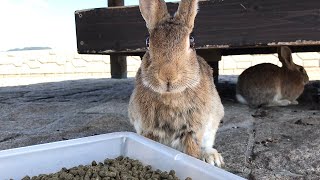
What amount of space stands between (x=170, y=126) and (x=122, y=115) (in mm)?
1030

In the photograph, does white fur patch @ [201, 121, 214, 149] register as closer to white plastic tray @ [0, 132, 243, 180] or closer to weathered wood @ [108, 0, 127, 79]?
white plastic tray @ [0, 132, 243, 180]

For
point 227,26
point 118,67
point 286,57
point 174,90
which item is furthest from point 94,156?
point 118,67

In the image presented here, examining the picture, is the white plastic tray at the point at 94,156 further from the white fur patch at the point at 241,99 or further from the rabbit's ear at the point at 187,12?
the white fur patch at the point at 241,99

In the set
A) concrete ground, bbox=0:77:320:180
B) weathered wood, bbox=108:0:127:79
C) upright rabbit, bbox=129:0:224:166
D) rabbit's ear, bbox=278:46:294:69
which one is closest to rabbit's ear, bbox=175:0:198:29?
upright rabbit, bbox=129:0:224:166

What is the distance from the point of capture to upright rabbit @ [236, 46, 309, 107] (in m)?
3.16

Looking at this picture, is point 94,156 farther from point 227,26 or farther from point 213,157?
point 227,26

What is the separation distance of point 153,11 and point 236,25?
1.01 metres

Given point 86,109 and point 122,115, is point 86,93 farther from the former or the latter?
point 122,115

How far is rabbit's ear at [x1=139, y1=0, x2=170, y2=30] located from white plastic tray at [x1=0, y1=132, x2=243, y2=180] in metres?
0.42

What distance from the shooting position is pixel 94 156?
1558 mm

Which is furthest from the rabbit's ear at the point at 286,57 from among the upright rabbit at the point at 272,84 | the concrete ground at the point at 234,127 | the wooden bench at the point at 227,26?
the wooden bench at the point at 227,26

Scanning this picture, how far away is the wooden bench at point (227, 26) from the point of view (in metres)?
2.38

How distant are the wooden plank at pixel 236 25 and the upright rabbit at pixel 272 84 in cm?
67

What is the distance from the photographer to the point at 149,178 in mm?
1335
